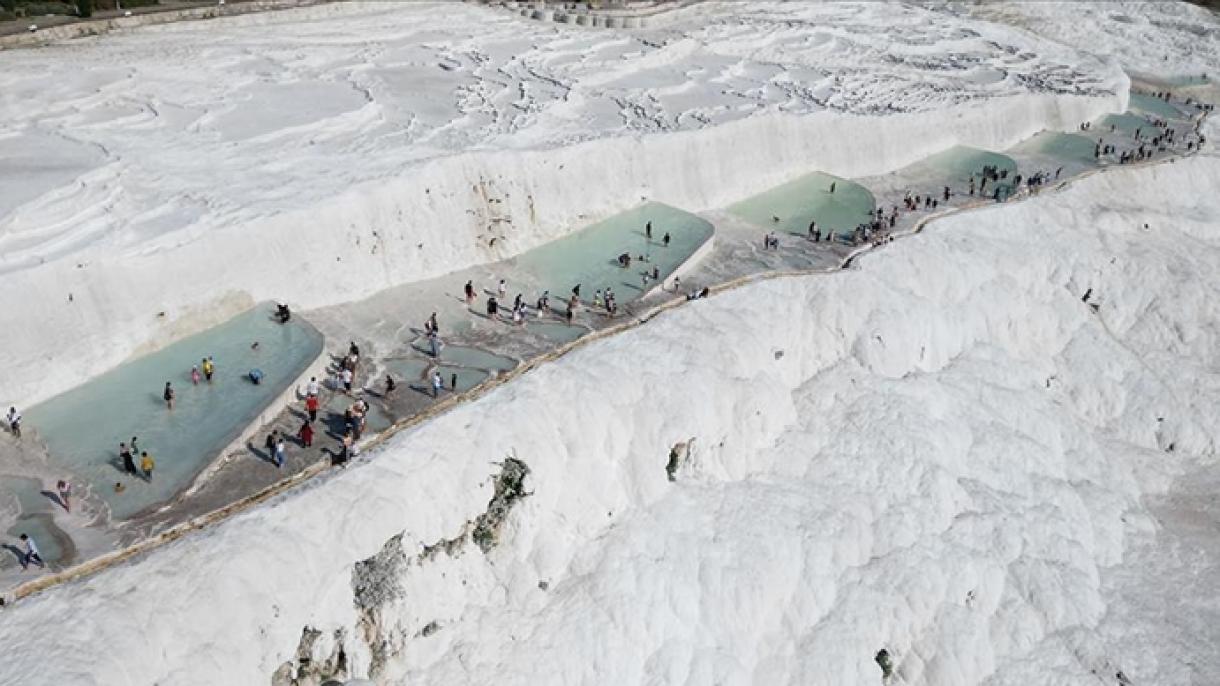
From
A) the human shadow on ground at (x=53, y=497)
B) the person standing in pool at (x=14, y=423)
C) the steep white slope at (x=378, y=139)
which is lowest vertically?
the human shadow on ground at (x=53, y=497)

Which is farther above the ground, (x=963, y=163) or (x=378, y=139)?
(x=378, y=139)

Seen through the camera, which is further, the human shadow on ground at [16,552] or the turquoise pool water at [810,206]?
the turquoise pool water at [810,206]

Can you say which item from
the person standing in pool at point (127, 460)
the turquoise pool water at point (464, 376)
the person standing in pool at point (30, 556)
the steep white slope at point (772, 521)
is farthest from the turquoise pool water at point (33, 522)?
the turquoise pool water at point (464, 376)

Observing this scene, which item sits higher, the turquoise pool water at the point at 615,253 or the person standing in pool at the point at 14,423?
the person standing in pool at the point at 14,423

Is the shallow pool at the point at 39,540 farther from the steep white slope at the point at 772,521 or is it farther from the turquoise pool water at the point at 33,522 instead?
the steep white slope at the point at 772,521

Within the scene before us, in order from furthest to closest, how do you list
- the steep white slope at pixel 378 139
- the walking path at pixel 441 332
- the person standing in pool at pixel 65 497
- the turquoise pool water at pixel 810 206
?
the turquoise pool water at pixel 810 206
the steep white slope at pixel 378 139
the walking path at pixel 441 332
the person standing in pool at pixel 65 497

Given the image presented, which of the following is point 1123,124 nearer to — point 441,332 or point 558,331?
point 558,331

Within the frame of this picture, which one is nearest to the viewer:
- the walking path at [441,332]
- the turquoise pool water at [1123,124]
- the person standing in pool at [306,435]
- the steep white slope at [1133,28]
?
the walking path at [441,332]

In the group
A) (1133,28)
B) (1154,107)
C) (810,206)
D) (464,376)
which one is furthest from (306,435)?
(1133,28)
